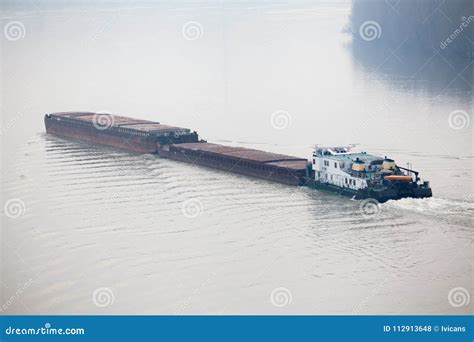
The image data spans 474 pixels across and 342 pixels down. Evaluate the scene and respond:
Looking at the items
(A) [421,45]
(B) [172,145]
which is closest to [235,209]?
(B) [172,145]

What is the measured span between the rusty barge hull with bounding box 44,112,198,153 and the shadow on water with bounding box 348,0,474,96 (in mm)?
17719

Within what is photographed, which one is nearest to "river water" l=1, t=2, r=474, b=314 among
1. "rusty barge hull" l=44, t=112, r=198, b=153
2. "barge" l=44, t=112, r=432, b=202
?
"barge" l=44, t=112, r=432, b=202

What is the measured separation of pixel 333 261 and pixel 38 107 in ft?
117

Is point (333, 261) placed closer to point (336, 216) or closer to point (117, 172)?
point (336, 216)

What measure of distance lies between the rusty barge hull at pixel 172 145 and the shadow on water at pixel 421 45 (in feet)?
59.4

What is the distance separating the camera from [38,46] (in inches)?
3735

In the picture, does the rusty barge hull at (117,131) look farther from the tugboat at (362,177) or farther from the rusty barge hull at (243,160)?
the tugboat at (362,177)

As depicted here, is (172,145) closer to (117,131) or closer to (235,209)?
(117,131)

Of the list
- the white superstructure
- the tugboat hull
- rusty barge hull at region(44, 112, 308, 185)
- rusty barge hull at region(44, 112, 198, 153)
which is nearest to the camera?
the tugboat hull

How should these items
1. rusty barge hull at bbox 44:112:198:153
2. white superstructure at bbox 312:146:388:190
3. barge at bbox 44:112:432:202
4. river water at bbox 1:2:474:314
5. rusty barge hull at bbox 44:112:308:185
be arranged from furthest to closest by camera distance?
1. rusty barge hull at bbox 44:112:198:153
2. rusty barge hull at bbox 44:112:308:185
3. white superstructure at bbox 312:146:388:190
4. barge at bbox 44:112:432:202
5. river water at bbox 1:2:474:314

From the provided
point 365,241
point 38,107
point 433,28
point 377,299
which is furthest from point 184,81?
point 377,299

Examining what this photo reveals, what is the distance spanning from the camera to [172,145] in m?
42.7

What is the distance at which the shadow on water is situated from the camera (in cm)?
6486

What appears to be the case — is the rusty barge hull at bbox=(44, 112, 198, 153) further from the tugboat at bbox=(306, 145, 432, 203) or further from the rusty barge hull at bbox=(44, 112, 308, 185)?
the tugboat at bbox=(306, 145, 432, 203)
